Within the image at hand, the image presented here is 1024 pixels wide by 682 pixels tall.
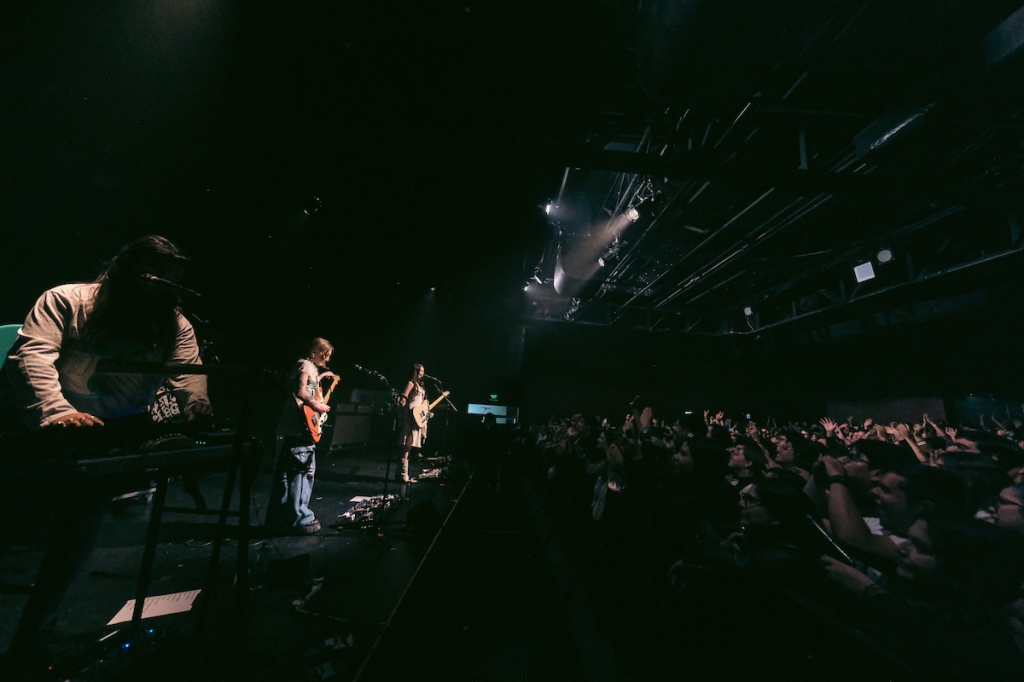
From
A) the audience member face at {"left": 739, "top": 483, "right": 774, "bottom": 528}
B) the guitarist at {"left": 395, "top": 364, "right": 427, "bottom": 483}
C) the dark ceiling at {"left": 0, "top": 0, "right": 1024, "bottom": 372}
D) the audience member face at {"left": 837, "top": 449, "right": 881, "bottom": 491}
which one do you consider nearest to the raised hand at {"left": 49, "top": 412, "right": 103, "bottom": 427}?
the dark ceiling at {"left": 0, "top": 0, "right": 1024, "bottom": 372}

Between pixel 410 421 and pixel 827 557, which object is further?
pixel 410 421

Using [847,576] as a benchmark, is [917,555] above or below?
above

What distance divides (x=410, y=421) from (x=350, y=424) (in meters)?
3.47

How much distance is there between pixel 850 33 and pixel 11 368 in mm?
4271

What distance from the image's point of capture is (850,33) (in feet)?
6.79

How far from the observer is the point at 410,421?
5.21 m

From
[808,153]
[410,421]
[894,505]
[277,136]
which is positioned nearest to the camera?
[894,505]

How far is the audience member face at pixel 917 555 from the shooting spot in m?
1.54

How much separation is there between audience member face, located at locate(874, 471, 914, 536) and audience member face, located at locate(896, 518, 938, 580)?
151mm

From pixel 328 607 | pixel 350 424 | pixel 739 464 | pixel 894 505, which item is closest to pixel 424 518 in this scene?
pixel 328 607

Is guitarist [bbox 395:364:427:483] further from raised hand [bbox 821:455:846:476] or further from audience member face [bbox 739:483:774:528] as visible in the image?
raised hand [bbox 821:455:846:476]

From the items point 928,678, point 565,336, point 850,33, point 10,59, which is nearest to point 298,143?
point 10,59

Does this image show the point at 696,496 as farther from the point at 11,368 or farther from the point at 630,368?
the point at 630,368

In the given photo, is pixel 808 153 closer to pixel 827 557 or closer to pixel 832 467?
pixel 832 467
